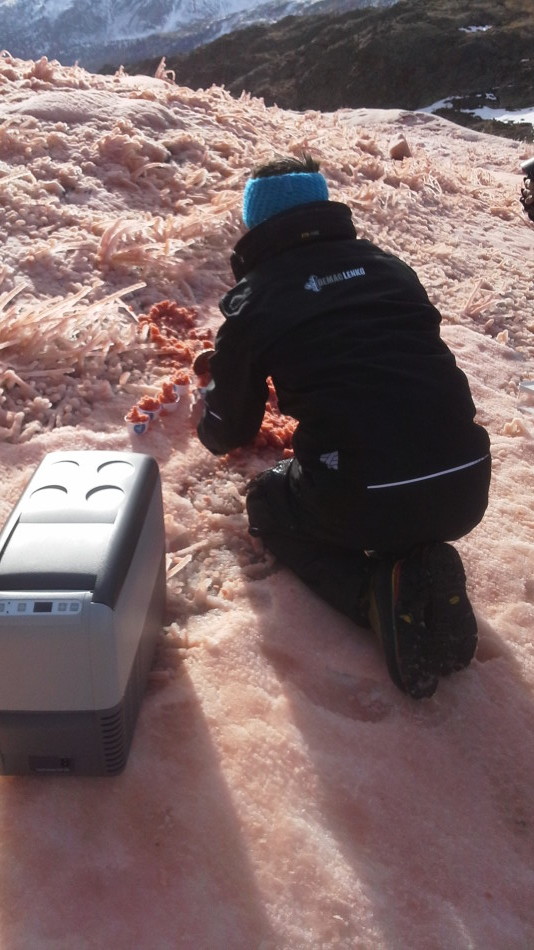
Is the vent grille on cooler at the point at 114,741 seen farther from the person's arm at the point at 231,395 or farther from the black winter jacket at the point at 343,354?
the person's arm at the point at 231,395

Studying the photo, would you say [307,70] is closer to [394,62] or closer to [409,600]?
[394,62]

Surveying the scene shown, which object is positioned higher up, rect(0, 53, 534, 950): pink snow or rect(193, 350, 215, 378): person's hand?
rect(193, 350, 215, 378): person's hand

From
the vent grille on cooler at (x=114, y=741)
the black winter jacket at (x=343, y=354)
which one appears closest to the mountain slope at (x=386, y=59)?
the black winter jacket at (x=343, y=354)

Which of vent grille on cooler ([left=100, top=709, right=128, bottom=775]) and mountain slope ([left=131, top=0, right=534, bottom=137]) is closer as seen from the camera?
vent grille on cooler ([left=100, top=709, right=128, bottom=775])

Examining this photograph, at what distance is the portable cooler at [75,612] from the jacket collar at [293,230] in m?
0.69

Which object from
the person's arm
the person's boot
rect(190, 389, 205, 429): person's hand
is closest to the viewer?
the person's boot

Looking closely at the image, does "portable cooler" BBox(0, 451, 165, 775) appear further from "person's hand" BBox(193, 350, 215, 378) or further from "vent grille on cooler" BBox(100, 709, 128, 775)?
"person's hand" BBox(193, 350, 215, 378)

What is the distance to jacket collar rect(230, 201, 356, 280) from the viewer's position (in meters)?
1.97

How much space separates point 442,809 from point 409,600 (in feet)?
1.41

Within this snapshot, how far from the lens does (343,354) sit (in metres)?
1.83

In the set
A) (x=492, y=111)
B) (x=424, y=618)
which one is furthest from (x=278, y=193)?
(x=492, y=111)

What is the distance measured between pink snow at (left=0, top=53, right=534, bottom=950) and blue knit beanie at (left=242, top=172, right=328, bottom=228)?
0.65m

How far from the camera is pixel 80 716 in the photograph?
1422 mm

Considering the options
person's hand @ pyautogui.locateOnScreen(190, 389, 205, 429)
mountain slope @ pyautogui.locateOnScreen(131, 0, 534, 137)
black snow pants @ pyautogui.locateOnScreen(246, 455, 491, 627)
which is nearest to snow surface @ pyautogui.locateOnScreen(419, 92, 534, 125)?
mountain slope @ pyautogui.locateOnScreen(131, 0, 534, 137)
